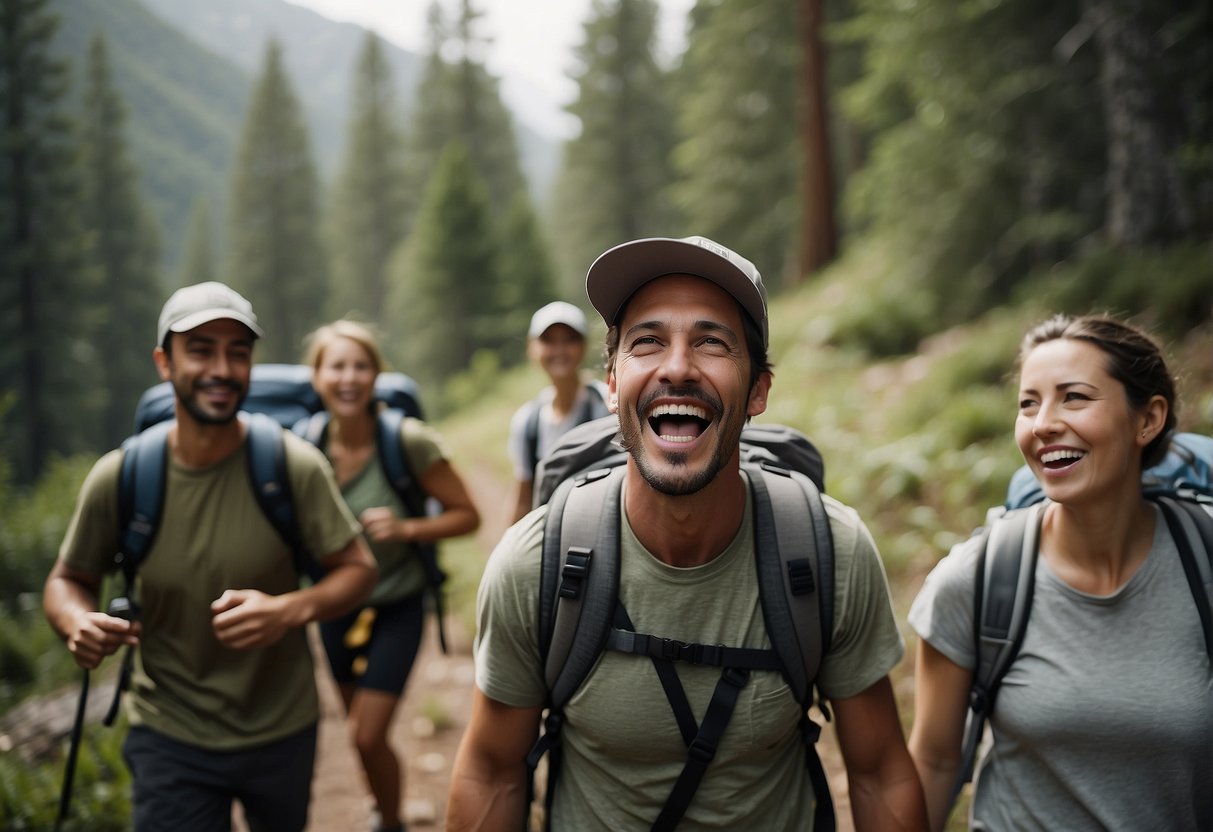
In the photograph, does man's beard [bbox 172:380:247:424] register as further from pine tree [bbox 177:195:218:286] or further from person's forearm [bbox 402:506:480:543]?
pine tree [bbox 177:195:218:286]

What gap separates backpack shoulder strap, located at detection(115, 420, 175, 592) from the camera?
322 cm

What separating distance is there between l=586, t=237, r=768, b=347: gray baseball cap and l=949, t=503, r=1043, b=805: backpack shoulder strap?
947mm

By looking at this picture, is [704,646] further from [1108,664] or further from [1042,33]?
[1042,33]

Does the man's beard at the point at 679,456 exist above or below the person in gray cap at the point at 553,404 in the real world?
below

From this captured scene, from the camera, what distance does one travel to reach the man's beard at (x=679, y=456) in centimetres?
210

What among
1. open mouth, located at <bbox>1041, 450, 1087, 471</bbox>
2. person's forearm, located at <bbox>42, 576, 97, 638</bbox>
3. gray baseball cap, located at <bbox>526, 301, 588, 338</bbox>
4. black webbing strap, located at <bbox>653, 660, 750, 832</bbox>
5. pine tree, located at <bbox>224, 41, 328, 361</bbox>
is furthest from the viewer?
pine tree, located at <bbox>224, 41, 328, 361</bbox>

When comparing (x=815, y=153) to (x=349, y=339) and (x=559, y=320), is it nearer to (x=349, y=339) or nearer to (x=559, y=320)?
(x=559, y=320)

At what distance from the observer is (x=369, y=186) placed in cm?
4875

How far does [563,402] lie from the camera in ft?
18.9

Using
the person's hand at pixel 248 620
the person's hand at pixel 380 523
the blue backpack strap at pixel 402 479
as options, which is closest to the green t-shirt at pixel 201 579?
the person's hand at pixel 248 620

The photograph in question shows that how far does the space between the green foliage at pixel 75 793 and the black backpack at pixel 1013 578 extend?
4602mm

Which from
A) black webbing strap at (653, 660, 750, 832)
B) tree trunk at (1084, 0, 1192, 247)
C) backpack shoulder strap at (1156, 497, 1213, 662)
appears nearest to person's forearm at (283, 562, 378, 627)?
black webbing strap at (653, 660, 750, 832)

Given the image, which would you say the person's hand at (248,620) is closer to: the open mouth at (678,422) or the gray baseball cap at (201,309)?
the gray baseball cap at (201,309)

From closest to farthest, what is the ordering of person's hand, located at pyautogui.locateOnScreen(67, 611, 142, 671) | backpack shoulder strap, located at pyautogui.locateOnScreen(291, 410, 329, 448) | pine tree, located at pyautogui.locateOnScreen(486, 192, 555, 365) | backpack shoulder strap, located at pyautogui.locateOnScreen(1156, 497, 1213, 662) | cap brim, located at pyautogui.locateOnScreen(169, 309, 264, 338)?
backpack shoulder strap, located at pyautogui.locateOnScreen(1156, 497, 1213, 662) < person's hand, located at pyautogui.locateOnScreen(67, 611, 142, 671) < cap brim, located at pyautogui.locateOnScreen(169, 309, 264, 338) < backpack shoulder strap, located at pyautogui.locateOnScreen(291, 410, 329, 448) < pine tree, located at pyautogui.locateOnScreen(486, 192, 555, 365)
